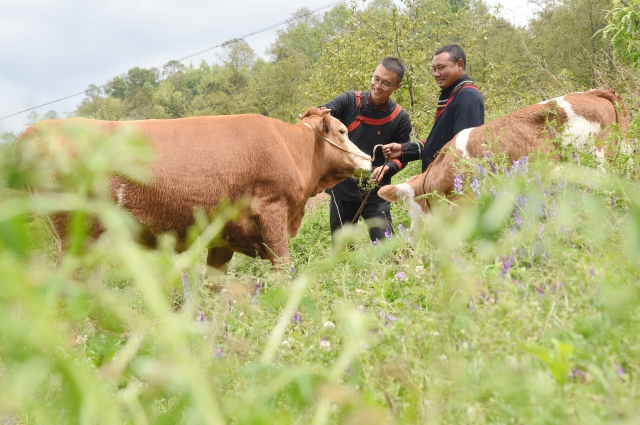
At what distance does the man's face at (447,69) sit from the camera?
5344 mm

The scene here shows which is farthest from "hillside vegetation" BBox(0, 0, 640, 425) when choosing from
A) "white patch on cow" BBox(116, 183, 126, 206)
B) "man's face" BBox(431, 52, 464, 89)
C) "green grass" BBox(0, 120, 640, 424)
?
"man's face" BBox(431, 52, 464, 89)

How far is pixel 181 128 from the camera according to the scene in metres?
4.74

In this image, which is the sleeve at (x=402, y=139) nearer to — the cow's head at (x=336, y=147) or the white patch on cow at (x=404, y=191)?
the cow's head at (x=336, y=147)

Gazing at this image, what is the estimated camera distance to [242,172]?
4930mm

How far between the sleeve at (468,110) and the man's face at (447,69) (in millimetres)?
346

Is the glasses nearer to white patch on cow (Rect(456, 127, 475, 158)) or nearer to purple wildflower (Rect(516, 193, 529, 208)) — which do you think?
white patch on cow (Rect(456, 127, 475, 158))

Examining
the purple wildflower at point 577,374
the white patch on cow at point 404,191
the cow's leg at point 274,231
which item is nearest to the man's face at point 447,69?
the white patch on cow at point 404,191

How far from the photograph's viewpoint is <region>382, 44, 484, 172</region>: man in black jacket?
5.05m

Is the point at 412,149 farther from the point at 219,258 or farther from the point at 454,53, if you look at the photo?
the point at 219,258

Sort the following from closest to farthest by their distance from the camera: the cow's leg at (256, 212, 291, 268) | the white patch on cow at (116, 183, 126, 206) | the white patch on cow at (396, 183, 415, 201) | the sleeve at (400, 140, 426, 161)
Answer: the white patch on cow at (116, 183, 126, 206) < the white patch on cow at (396, 183, 415, 201) < the cow's leg at (256, 212, 291, 268) < the sleeve at (400, 140, 426, 161)

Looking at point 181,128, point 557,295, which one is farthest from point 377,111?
point 557,295

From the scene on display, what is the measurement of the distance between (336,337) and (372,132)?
4982mm

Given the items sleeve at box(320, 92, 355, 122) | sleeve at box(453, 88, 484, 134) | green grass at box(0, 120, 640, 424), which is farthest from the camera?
sleeve at box(320, 92, 355, 122)

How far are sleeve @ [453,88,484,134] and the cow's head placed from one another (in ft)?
4.61
